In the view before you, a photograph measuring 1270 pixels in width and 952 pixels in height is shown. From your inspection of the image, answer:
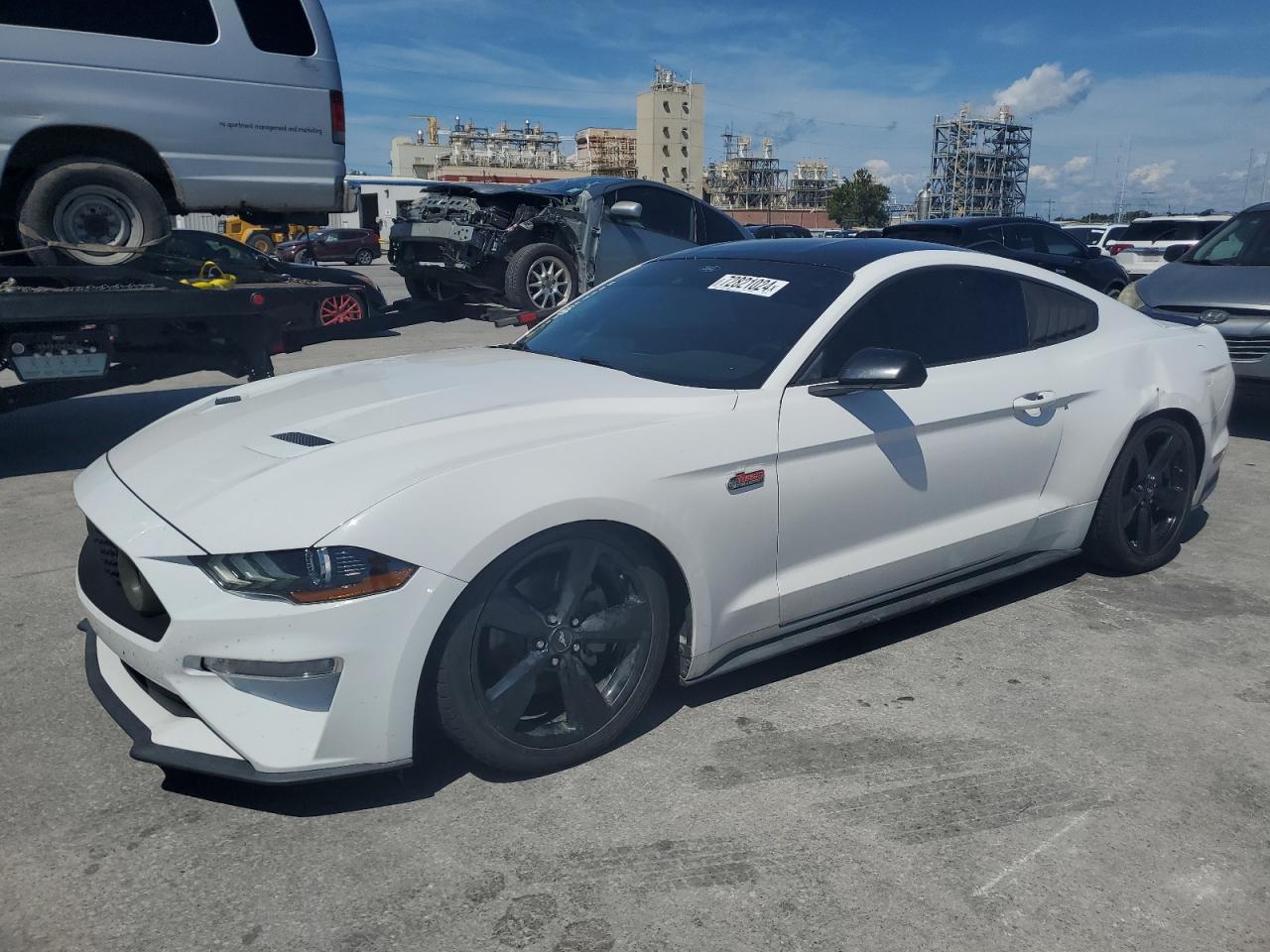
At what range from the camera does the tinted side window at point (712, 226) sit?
11.4 metres

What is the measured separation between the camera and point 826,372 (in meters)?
3.46

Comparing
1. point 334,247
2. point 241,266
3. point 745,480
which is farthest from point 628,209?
point 334,247

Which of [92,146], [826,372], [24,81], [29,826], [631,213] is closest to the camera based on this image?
[29,826]

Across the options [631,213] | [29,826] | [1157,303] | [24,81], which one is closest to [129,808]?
[29,826]

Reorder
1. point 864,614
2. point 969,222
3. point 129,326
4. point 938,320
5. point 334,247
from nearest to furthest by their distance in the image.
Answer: point 864,614 < point 938,320 < point 129,326 < point 969,222 < point 334,247

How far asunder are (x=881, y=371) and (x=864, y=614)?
846mm

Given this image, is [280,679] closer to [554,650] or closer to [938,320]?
[554,650]

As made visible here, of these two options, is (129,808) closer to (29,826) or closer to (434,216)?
(29,826)

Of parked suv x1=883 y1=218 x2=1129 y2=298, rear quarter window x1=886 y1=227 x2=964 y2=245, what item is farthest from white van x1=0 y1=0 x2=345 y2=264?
rear quarter window x1=886 y1=227 x2=964 y2=245

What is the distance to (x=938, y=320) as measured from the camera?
3.87 m

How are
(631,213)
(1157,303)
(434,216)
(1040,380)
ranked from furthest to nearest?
(434,216), (631,213), (1157,303), (1040,380)

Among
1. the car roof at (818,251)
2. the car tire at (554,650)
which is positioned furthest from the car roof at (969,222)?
the car tire at (554,650)

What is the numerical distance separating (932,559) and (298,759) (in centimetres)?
224

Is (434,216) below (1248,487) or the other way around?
the other way around
